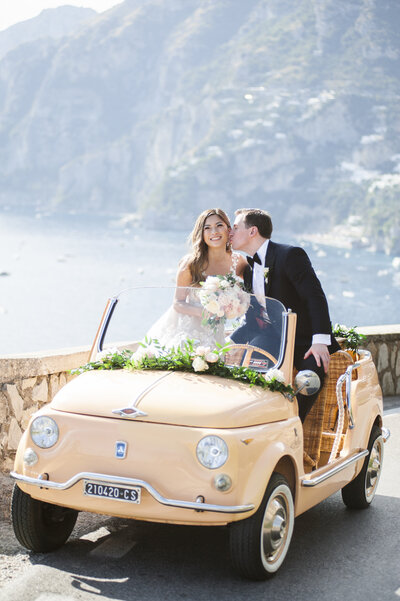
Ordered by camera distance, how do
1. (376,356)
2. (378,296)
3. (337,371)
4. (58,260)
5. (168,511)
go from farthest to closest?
(58,260), (378,296), (376,356), (337,371), (168,511)

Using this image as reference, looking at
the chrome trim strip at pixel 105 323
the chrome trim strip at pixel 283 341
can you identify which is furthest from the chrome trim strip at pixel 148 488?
the chrome trim strip at pixel 105 323

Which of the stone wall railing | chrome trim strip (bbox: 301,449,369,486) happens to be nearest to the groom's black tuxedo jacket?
chrome trim strip (bbox: 301,449,369,486)

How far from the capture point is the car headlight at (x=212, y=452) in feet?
13.2

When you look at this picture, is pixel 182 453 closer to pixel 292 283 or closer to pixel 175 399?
pixel 175 399

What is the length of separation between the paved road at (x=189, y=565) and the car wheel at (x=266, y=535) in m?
0.11

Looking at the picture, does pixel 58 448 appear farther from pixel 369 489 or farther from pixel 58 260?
pixel 58 260

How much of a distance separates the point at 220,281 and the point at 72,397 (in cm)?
124

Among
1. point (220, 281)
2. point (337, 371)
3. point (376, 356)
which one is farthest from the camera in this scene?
point (376, 356)

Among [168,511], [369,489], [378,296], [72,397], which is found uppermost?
[72,397]

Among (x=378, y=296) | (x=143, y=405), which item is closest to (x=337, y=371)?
(x=143, y=405)

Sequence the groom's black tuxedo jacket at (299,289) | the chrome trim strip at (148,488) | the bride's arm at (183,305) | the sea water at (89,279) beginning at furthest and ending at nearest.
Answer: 1. the sea water at (89,279)
2. the groom's black tuxedo jacket at (299,289)
3. the bride's arm at (183,305)
4. the chrome trim strip at (148,488)

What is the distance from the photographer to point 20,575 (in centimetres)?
428

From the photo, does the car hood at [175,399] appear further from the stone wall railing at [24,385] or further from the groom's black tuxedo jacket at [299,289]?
the stone wall railing at [24,385]

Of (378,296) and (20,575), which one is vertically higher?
(20,575)
